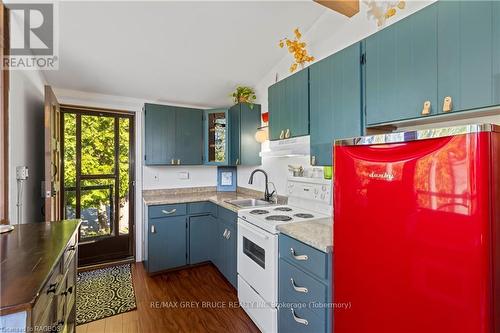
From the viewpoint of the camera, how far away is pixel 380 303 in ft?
3.36

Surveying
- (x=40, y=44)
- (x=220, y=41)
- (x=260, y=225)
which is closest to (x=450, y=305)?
(x=260, y=225)

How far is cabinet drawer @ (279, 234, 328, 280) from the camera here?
1.32 m

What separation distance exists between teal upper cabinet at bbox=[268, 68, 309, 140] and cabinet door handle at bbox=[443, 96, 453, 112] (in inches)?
36.9

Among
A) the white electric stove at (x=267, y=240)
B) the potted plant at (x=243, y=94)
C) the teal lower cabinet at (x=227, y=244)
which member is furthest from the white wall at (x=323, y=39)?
the teal lower cabinet at (x=227, y=244)

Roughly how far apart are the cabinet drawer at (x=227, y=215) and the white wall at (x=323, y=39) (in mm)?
634

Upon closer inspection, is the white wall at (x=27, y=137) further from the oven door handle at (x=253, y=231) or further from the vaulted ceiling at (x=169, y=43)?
the oven door handle at (x=253, y=231)

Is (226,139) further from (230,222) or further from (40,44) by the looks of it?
(40,44)

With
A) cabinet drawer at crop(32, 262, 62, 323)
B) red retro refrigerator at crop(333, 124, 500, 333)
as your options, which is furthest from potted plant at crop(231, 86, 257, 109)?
cabinet drawer at crop(32, 262, 62, 323)

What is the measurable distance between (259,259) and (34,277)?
1393mm

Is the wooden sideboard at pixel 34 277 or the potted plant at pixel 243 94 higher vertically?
the potted plant at pixel 243 94

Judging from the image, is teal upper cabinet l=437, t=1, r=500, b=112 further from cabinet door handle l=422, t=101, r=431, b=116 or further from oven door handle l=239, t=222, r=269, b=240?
oven door handle l=239, t=222, r=269, b=240

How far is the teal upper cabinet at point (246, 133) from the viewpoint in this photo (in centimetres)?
301

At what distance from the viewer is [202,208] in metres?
3.00

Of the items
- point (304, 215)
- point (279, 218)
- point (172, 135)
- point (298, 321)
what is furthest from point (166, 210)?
point (298, 321)
